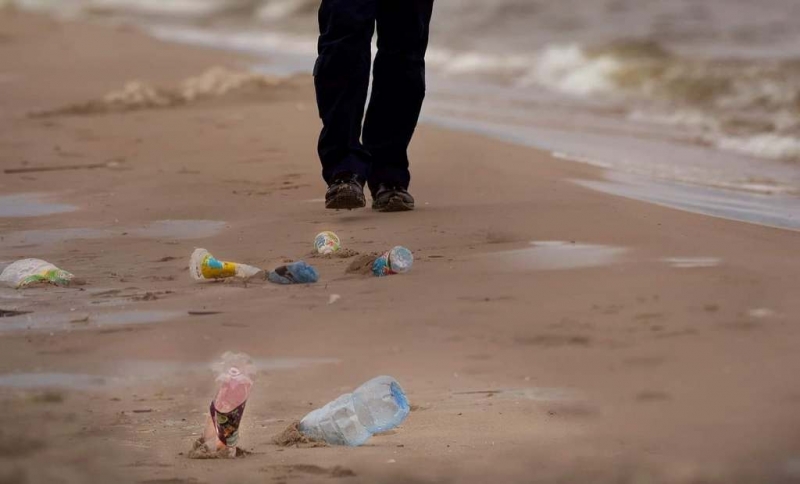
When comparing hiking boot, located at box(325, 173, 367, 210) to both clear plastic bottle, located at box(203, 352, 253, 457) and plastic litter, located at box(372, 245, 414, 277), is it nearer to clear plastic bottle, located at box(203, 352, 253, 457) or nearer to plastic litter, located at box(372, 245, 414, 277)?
plastic litter, located at box(372, 245, 414, 277)

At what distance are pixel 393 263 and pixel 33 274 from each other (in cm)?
99

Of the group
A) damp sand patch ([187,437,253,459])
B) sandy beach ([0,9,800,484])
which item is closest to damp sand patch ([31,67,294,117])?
sandy beach ([0,9,800,484])

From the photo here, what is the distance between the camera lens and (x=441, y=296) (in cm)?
357

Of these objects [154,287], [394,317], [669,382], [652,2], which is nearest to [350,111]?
[154,287]

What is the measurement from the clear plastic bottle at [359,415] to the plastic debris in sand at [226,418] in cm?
14

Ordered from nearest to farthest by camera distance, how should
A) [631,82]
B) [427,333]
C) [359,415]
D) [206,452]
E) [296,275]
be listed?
1. [206,452]
2. [359,415]
3. [427,333]
4. [296,275]
5. [631,82]

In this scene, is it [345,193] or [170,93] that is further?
[170,93]

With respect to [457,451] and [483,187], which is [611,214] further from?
[457,451]

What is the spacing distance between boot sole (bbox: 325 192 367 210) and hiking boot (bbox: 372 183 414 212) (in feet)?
0.19

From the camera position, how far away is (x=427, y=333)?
10.6 feet

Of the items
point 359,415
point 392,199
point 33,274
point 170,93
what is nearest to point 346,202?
point 392,199

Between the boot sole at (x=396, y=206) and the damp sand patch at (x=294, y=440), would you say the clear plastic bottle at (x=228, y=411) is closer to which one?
the damp sand patch at (x=294, y=440)

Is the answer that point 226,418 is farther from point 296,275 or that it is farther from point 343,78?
point 343,78

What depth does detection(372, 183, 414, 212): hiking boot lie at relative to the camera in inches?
194
